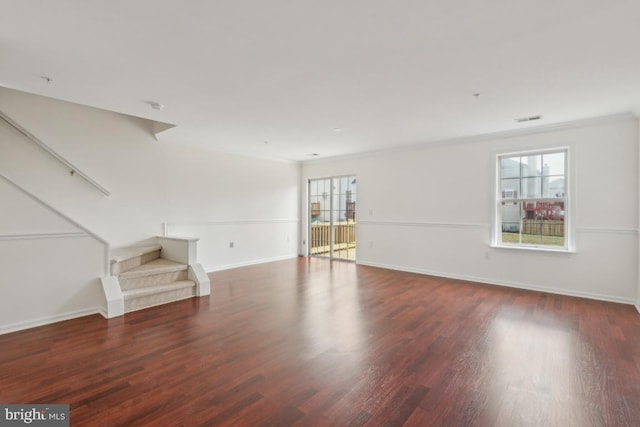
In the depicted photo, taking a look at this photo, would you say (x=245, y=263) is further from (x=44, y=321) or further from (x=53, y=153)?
(x=53, y=153)

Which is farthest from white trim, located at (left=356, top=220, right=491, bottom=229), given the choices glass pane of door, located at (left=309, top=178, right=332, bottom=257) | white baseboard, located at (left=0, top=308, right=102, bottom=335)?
white baseboard, located at (left=0, top=308, right=102, bottom=335)

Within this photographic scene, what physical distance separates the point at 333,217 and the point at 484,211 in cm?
322

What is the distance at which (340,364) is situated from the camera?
235cm

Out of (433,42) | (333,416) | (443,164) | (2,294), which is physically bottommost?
(333,416)

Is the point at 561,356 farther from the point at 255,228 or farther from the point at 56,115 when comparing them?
the point at 56,115

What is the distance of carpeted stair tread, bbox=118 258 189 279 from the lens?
3791 millimetres

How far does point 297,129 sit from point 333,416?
376 centimetres

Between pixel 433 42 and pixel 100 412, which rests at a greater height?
pixel 433 42

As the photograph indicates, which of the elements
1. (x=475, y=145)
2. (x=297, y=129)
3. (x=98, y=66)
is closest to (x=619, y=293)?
(x=475, y=145)

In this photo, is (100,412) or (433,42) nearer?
(100,412)

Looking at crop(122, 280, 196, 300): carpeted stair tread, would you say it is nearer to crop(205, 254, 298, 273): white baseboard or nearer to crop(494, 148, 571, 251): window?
crop(205, 254, 298, 273): white baseboard

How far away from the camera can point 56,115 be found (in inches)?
160

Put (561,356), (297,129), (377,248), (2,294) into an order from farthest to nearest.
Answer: (377,248), (297,129), (2,294), (561,356)

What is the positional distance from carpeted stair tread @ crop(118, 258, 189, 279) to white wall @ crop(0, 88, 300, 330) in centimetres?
41
